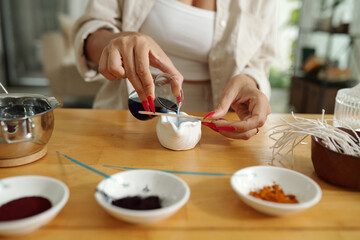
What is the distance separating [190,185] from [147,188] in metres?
0.09

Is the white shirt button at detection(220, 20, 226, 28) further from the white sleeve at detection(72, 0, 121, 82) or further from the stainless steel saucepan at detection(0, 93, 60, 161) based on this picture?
the stainless steel saucepan at detection(0, 93, 60, 161)

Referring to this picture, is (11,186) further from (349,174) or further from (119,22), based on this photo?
(119,22)

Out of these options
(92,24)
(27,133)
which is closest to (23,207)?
(27,133)

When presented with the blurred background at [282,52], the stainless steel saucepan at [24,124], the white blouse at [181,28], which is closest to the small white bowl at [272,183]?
the stainless steel saucepan at [24,124]

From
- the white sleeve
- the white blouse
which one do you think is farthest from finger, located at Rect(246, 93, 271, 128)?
the white sleeve

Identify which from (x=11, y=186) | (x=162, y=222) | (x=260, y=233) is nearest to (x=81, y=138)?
(x=11, y=186)

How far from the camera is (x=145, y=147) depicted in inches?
28.7

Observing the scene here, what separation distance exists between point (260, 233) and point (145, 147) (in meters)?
0.37

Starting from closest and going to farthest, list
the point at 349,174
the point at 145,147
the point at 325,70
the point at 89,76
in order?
the point at 349,174, the point at 145,147, the point at 89,76, the point at 325,70

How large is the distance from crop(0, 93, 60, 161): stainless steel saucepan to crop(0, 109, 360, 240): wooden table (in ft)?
0.14

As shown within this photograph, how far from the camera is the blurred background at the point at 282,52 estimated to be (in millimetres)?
2785

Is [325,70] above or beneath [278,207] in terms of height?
beneath

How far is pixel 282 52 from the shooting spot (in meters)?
4.28

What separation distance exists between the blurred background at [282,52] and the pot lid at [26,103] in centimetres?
170
